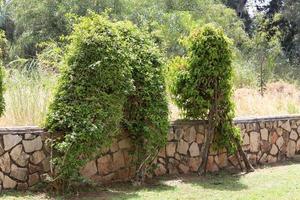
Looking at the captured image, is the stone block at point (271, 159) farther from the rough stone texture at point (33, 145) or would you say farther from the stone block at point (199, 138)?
the rough stone texture at point (33, 145)

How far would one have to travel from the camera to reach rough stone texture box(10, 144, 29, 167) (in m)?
6.85

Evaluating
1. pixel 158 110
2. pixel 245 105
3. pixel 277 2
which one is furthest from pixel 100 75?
pixel 277 2

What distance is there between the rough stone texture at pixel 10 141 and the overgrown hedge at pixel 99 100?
17.3 inches

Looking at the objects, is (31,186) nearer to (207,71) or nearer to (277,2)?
(207,71)

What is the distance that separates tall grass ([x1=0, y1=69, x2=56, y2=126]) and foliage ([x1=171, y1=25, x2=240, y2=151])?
2362 millimetres

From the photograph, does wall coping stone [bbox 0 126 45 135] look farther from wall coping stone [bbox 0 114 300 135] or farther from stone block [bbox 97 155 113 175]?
stone block [bbox 97 155 113 175]

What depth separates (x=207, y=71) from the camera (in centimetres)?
865

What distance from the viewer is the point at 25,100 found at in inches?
319

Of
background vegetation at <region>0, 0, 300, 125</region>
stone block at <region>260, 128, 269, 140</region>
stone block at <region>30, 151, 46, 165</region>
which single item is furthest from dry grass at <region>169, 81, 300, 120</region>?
stone block at <region>30, 151, 46, 165</region>

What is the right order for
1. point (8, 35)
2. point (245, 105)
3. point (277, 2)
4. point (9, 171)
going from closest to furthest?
point (9, 171), point (245, 105), point (8, 35), point (277, 2)

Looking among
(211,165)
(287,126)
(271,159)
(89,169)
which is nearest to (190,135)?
(211,165)

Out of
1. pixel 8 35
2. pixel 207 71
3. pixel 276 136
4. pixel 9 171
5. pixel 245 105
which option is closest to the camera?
pixel 9 171

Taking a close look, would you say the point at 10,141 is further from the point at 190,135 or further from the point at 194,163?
the point at 194,163

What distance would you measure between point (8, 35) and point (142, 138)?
16.9 metres
